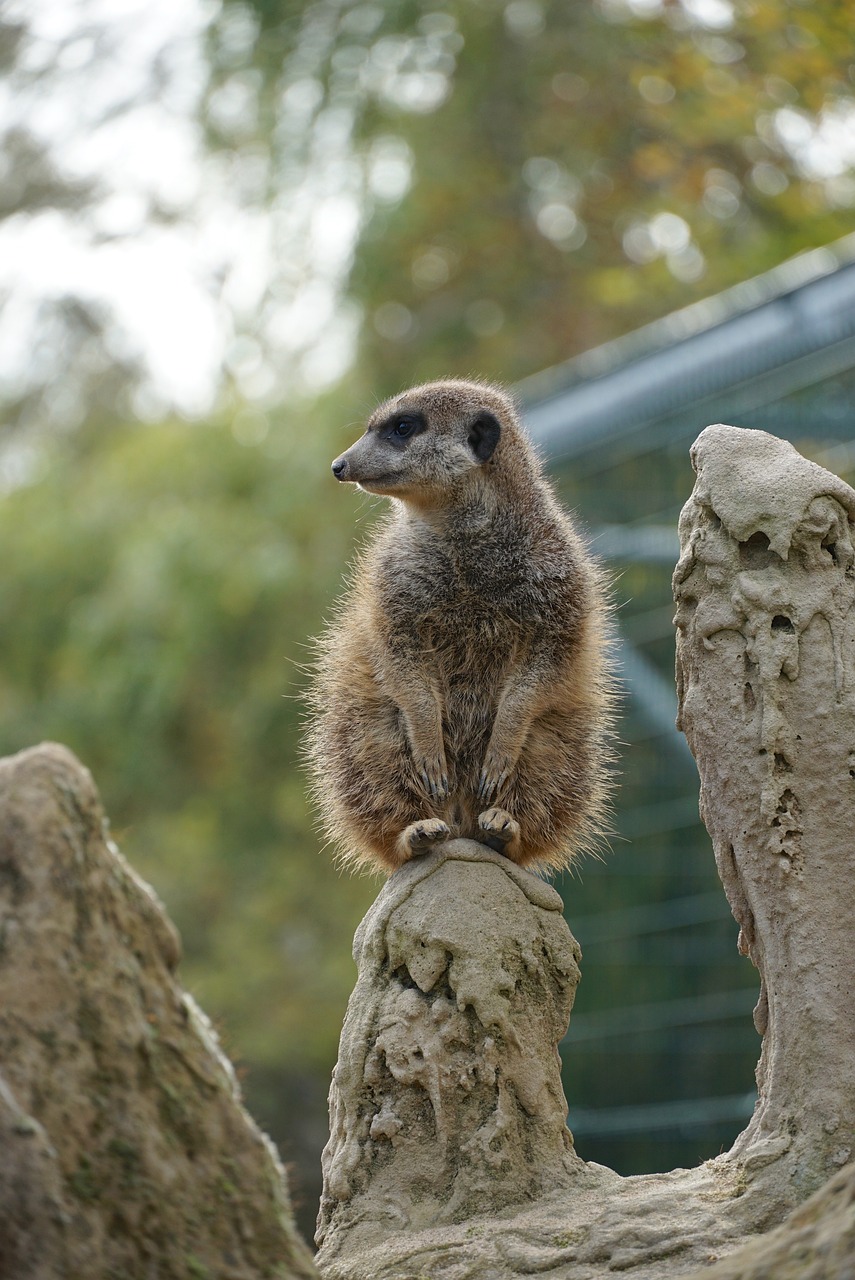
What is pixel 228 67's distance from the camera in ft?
47.5

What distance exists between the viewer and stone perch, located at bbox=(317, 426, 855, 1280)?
3092 millimetres

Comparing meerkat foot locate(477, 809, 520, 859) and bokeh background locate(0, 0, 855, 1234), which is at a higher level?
bokeh background locate(0, 0, 855, 1234)

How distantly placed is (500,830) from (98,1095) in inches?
53.5

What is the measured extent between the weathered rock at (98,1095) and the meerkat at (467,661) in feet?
3.95

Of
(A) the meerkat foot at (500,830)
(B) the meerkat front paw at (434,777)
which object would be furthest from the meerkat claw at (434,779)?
(A) the meerkat foot at (500,830)

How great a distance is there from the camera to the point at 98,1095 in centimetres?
257

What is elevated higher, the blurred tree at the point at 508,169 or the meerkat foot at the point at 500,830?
the blurred tree at the point at 508,169

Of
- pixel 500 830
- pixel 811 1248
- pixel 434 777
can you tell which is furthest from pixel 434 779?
pixel 811 1248

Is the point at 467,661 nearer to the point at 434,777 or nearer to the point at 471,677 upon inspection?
the point at 471,677

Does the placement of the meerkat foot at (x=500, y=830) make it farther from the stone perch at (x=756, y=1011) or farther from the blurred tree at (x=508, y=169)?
the blurred tree at (x=508, y=169)

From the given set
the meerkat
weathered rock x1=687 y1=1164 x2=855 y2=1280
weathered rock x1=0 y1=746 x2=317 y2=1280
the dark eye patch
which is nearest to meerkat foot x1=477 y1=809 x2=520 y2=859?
the meerkat

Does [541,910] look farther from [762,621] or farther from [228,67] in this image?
[228,67]

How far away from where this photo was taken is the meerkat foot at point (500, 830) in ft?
12.2

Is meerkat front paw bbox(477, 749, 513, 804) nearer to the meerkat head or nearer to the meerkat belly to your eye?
the meerkat belly
